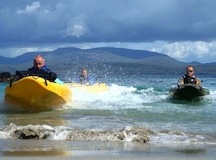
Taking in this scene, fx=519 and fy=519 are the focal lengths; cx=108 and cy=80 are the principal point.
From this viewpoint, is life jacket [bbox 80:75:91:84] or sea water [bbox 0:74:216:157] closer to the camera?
sea water [bbox 0:74:216:157]

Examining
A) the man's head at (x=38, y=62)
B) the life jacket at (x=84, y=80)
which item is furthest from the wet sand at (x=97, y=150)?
the life jacket at (x=84, y=80)

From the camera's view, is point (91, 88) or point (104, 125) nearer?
point (104, 125)

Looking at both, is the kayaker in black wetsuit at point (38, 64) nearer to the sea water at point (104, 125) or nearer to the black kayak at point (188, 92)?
the sea water at point (104, 125)

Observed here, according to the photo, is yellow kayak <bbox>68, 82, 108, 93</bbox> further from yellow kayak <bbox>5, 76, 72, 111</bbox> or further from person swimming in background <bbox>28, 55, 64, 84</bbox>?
person swimming in background <bbox>28, 55, 64, 84</bbox>

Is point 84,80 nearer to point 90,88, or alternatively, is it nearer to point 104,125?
point 90,88

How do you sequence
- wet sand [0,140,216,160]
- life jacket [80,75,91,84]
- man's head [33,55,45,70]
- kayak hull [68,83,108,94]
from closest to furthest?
wet sand [0,140,216,160] → man's head [33,55,45,70] → kayak hull [68,83,108,94] → life jacket [80,75,91,84]

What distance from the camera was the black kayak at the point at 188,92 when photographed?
19094 millimetres

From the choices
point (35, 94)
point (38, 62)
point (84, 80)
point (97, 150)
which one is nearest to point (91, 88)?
point (84, 80)

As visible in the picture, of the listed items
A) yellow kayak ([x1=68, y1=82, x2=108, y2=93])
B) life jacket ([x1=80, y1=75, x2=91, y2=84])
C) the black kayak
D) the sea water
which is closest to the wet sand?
the sea water

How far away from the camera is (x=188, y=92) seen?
63.4 ft

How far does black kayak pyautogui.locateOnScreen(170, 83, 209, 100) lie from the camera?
19094 millimetres

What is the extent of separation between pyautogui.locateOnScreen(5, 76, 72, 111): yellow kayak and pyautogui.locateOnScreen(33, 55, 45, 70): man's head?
38 cm

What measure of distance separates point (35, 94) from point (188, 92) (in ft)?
23.1

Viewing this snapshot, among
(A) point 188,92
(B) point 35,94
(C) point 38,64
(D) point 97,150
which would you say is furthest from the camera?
(A) point 188,92
